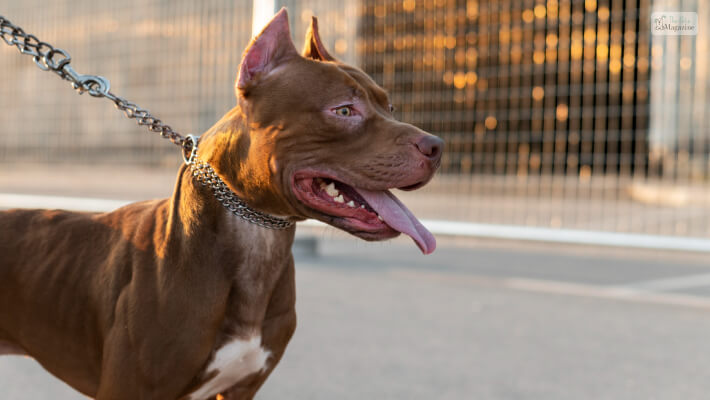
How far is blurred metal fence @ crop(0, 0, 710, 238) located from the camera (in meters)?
7.09

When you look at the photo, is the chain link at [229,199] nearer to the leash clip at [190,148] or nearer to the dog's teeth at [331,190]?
the leash clip at [190,148]

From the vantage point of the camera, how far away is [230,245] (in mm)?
1934

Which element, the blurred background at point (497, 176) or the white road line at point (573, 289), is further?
the white road line at point (573, 289)

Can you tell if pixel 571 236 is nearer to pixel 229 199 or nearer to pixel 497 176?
pixel 497 176

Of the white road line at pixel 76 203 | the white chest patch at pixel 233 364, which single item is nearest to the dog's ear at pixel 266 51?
the white chest patch at pixel 233 364

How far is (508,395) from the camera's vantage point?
3240 millimetres

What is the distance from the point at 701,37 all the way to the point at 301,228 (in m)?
4.71

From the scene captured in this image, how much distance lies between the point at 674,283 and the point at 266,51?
16.8ft

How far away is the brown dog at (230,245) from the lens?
5.90 ft

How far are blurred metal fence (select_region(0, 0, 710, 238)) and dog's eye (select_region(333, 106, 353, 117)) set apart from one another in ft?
16.4

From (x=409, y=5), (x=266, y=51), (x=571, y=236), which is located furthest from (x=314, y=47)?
(x=409, y=5)

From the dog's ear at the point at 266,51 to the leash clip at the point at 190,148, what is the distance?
0.27 meters

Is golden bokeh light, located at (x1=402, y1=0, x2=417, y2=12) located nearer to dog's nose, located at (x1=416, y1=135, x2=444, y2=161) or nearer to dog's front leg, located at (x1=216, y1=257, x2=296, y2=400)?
dog's front leg, located at (x1=216, y1=257, x2=296, y2=400)

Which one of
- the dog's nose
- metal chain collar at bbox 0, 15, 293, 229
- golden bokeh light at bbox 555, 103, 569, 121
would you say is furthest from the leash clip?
golden bokeh light at bbox 555, 103, 569, 121
